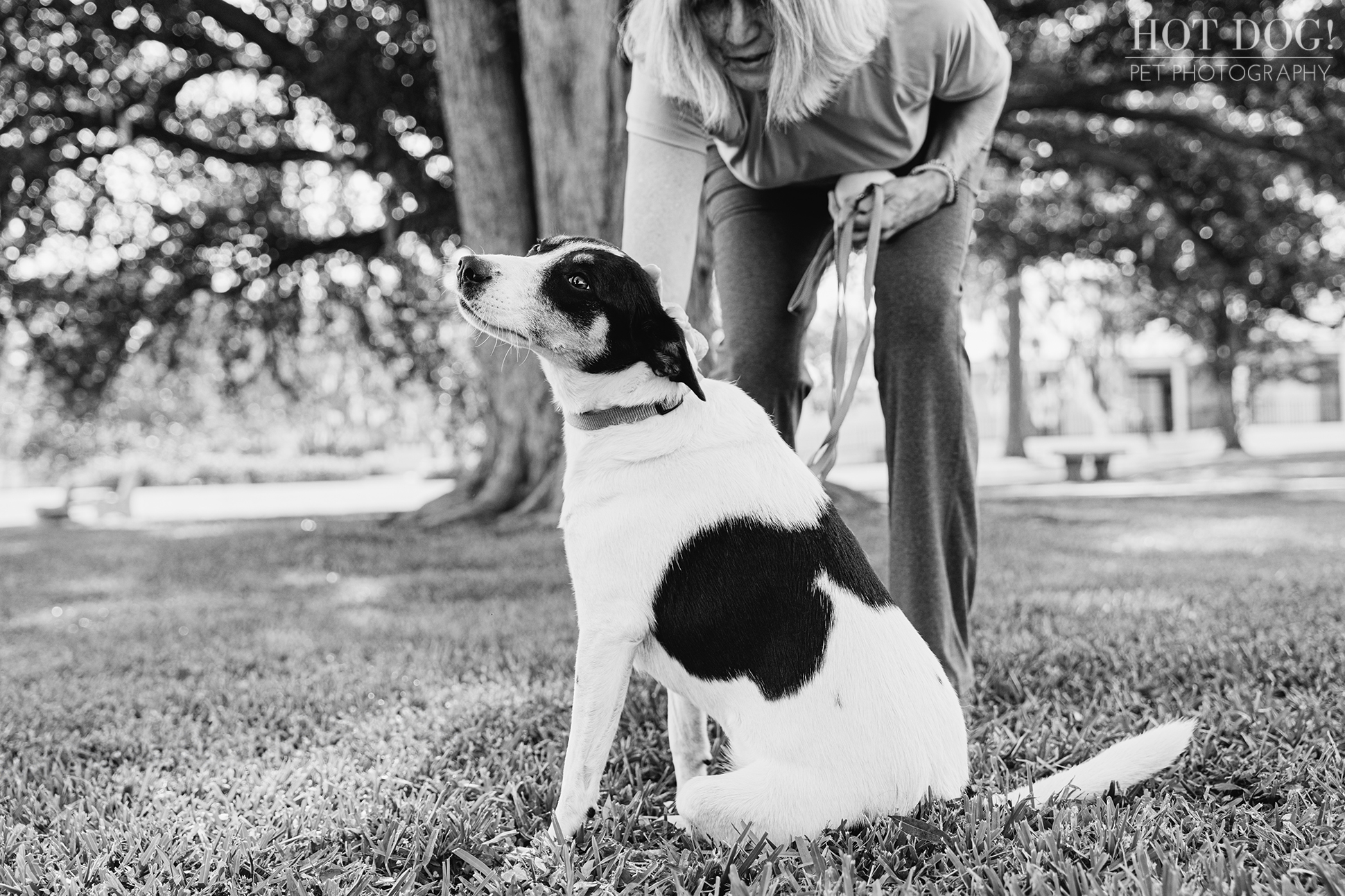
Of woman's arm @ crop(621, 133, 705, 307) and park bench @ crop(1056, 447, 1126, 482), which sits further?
park bench @ crop(1056, 447, 1126, 482)

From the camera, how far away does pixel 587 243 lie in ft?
7.35

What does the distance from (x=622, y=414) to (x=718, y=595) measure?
457 mm

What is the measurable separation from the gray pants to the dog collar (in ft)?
2.44

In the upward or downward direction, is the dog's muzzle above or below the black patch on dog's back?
above

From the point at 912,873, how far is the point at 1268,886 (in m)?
0.59

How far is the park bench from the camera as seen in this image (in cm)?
1706

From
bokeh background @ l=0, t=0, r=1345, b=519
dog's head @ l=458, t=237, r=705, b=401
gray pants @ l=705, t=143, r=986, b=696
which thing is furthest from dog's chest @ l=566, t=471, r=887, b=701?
bokeh background @ l=0, t=0, r=1345, b=519

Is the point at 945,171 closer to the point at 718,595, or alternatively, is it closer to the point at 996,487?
the point at 718,595

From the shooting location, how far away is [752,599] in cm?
196

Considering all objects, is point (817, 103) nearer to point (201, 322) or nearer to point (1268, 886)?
point (1268, 886)

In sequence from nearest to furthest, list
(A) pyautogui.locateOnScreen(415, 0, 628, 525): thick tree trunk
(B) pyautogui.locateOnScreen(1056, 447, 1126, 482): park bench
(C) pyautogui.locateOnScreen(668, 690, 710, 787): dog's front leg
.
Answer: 1. (C) pyautogui.locateOnScreen(668, 690, 710, 787): dog's front leg
2. (A) pyautogui.locateOnScreen(415, 0, 628, 525): thick tree trunk
3. (B) pyautogui.locateOnScreen(1056, 447, 1126, 482): park bench

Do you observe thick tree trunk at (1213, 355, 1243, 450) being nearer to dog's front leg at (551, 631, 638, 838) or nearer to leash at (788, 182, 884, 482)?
leash at (788, 182, 884, 482)

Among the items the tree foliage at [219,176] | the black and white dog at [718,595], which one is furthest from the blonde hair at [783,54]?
the tree foliage at [219,176]

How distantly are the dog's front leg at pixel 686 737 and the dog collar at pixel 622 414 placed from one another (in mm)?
673
